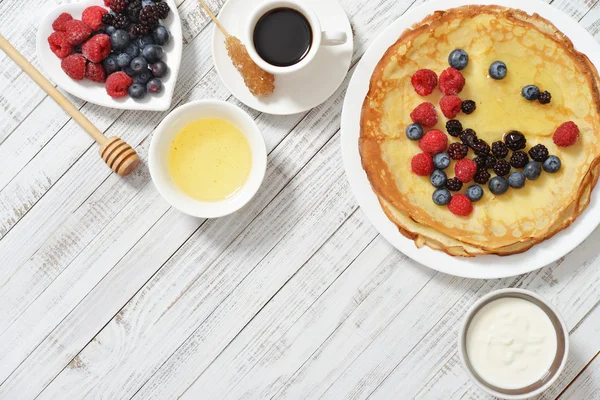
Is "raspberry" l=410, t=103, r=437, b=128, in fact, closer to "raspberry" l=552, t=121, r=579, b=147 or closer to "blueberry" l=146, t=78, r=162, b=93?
"raspberry" l=552, t=121, r=579, b=147

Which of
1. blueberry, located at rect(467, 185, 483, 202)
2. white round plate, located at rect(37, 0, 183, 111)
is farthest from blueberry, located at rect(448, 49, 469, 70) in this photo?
white round plate, located at rect(37, 0, 183, 111)

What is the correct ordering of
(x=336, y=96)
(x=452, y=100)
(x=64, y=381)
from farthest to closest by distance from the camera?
(x=64, y=381) < (x=336, y=96) < (x=452, y=100)

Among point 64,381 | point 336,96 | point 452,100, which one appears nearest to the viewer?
point 452,100

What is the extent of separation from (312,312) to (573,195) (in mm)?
838

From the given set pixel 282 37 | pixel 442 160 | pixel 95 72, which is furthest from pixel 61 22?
pixel 442 160

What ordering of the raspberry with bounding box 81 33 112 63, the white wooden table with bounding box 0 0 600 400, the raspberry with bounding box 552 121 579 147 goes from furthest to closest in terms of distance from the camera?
the white wooden table with bounding box 0 0 600 400 → the raspberry with bounding box 81 33 112 63 → the raspberry with bounding box 552 121 579 147

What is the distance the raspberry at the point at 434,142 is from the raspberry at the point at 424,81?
0.11 metres

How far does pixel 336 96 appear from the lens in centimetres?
189

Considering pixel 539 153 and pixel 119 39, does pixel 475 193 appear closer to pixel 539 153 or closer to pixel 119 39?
pixel 539 153

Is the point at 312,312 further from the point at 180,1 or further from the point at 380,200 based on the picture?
the point at 180,1

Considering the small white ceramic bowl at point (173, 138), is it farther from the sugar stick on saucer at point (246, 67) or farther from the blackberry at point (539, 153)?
→ the blackberry at point (539, 153)

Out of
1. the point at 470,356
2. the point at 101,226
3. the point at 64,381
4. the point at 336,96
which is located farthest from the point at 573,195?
the point at 64,381

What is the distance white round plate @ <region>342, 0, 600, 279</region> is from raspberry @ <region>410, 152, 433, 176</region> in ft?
0.47

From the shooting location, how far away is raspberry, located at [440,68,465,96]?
171 centimetres
